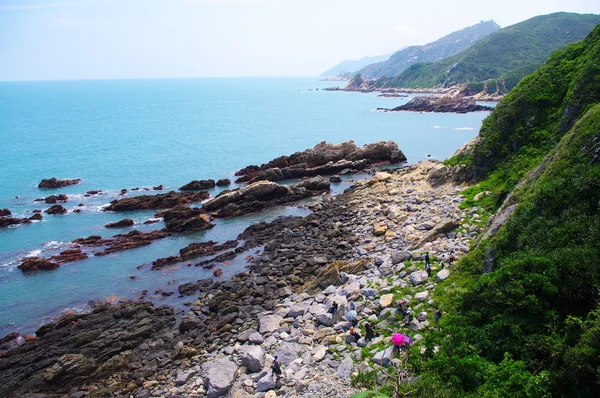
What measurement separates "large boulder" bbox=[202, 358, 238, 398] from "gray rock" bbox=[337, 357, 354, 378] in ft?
14.1

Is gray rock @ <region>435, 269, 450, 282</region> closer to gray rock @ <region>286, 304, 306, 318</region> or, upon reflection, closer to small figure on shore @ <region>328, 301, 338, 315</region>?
small figure on shore @ <region>328, 301, 338, 315</region>

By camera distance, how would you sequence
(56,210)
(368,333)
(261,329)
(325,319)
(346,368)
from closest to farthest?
(346,368)
(368,333)
(325,319)
(261,329)
(56,210)

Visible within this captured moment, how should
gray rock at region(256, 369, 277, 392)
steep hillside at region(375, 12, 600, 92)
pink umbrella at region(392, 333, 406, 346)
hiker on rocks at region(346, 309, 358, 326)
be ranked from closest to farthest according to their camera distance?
pink umbrella at region(392, 333, 406, 346)
gray rock at region(256, 369, 277, 392)
hiker on rocks at region(346, 309, 358, 326)
steep hillside at region(375, 12, 600, 92)

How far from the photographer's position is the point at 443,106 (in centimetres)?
11500

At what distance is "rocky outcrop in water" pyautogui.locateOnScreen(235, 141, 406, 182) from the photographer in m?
53.8

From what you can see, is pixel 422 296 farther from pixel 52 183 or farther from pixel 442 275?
pixel 52 183

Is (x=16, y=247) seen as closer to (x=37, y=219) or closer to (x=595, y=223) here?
(x=37, y=219)

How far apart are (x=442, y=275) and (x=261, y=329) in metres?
8.83

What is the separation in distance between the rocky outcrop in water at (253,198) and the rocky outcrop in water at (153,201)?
13.8ft

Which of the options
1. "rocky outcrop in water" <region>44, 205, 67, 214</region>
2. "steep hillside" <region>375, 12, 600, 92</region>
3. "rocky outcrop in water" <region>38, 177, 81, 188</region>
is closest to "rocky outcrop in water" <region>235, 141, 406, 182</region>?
"rocky outcrop in water" <region>44, 205, 67, 214</region>

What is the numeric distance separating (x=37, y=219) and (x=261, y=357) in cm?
3626

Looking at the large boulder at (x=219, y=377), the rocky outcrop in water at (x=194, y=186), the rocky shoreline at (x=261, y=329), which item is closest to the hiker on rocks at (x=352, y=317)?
the rocky shoreline at (x=261, y=329)

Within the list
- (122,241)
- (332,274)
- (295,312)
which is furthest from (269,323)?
(122,241)

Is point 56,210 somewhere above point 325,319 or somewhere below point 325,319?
below
